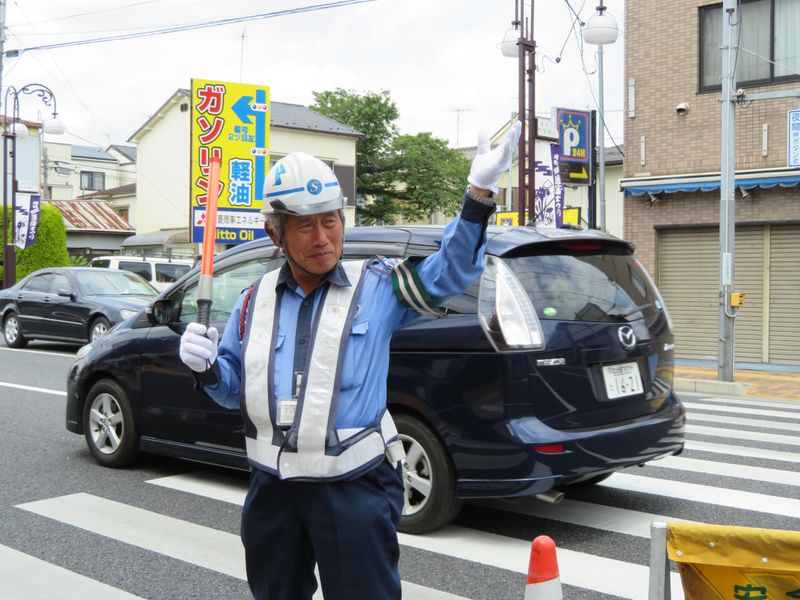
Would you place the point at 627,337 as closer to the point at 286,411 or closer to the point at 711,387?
the point at 286,411

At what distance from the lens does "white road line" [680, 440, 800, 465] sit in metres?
7.31

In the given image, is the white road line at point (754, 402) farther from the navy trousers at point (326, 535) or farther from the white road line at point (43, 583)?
the navy trousers at point (326, 535)

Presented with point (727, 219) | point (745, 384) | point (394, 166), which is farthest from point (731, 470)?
point (394, 166)

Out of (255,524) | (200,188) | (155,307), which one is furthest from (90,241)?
(255,524)

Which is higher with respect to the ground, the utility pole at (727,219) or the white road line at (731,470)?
the utility pole at (727,219)

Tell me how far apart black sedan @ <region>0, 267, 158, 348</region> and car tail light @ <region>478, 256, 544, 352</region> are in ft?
35.5

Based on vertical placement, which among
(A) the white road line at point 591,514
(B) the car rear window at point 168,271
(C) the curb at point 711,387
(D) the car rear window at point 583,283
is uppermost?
(B) the car rear window at point 168,271

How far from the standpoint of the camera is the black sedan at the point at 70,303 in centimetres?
1471

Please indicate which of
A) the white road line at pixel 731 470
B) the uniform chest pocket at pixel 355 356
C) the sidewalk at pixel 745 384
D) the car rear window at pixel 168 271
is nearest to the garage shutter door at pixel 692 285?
the sidewalk at pixel 745 384

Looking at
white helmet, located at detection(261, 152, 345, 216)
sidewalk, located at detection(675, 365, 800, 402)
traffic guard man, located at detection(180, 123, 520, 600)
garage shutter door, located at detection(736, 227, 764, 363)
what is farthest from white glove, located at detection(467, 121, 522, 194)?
garage shutter door, located at detection(736, 227, 764, 363)

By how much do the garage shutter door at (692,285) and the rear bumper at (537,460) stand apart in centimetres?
1275

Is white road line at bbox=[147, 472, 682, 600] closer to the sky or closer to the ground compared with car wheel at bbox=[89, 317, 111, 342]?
closer to the ground

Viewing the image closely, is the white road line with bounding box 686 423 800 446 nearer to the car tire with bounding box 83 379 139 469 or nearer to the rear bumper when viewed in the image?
the rear bumper

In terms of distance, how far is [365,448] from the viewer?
7.65 ft
